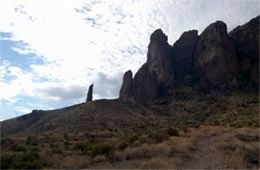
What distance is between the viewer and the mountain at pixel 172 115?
1566cm

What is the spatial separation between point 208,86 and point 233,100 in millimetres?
17024

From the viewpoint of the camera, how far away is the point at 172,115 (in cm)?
6469

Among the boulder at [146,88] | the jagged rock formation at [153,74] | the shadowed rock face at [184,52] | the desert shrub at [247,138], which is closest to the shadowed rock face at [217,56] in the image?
the shadowed rock face at [184,52]

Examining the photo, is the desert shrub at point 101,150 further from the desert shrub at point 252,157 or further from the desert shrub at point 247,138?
the desert shrub at point 247,138

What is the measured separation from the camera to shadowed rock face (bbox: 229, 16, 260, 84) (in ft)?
253

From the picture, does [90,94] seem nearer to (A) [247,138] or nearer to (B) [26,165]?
(A) [247,138]

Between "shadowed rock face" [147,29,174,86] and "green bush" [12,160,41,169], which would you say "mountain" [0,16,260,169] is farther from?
"shadowed rock face" [147,29,174,86]

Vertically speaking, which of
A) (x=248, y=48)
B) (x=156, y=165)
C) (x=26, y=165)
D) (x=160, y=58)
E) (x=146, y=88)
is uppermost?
(x=160, y=58)

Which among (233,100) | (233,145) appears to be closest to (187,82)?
(233,100)

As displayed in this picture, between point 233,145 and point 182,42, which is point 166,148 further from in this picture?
point 182,42

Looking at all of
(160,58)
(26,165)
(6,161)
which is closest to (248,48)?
(160,58)

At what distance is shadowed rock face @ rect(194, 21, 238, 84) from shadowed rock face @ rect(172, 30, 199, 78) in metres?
4.29

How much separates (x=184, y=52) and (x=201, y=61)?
1083cm

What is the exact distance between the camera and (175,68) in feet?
310
